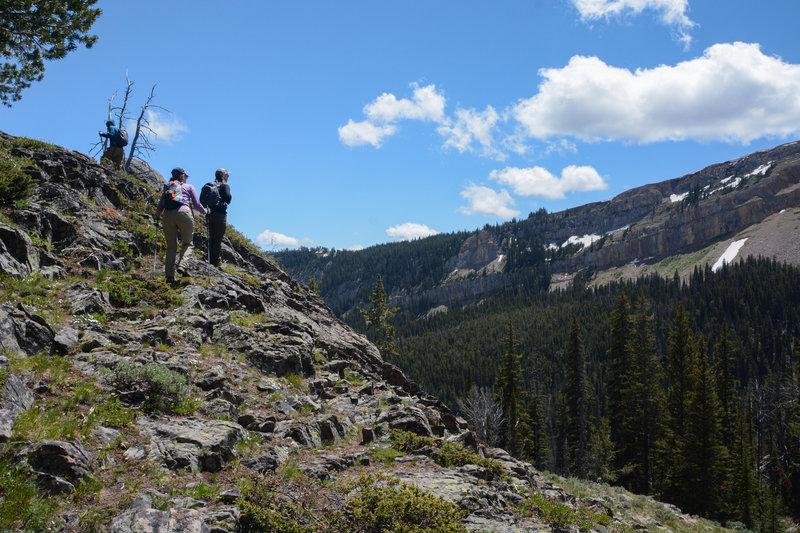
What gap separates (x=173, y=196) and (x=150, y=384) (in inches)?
244

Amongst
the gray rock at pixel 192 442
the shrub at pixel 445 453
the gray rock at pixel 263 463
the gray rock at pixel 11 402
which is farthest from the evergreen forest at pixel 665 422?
the gray rock at pixel 11 402

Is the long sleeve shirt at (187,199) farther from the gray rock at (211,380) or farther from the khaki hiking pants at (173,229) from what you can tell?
the gray rock at (211,380)

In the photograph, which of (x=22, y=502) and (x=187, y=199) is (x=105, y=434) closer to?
(x=22, y=502)

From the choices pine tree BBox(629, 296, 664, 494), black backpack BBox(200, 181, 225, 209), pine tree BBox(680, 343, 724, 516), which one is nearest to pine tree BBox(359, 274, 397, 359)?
pine tree BBox(629, 296, 664, 494)

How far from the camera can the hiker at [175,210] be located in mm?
12094

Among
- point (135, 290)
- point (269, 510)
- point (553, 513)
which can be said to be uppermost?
point (135, 290)

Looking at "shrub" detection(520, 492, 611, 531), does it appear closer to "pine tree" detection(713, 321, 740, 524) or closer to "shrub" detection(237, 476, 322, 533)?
"shrub" detection(237, 476, 322, 533)

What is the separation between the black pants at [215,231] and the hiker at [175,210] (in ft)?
6.41

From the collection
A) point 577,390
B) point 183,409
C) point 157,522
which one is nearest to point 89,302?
point 183,409

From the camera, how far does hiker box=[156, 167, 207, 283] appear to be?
1209 cm

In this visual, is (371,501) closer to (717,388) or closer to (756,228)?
(717,388)

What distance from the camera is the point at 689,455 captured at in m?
31.2

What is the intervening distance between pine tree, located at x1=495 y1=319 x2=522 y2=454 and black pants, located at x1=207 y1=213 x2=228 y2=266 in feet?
95.1

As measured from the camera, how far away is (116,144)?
19844 mm
